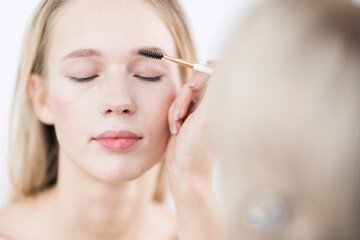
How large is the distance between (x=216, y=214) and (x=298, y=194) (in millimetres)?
545

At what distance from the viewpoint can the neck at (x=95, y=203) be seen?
125 centimetres

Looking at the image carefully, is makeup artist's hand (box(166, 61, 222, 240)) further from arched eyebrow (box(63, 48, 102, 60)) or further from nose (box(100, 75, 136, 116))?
arched eyebrow (box(63, 48, 102, 60))

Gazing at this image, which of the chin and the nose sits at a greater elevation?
the nose

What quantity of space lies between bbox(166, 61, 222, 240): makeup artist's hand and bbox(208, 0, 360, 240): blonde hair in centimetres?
43

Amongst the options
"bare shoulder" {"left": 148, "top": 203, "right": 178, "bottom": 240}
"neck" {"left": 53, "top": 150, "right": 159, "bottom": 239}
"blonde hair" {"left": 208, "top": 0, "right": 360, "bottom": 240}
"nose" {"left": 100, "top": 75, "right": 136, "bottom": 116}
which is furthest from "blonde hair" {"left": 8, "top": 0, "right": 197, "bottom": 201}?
"blonde hair" {"left": 208, "top": 0, "right": 360, "bottom": 240}

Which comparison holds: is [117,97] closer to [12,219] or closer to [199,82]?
[199,82]

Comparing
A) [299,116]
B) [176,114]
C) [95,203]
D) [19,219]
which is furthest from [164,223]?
[299,116]

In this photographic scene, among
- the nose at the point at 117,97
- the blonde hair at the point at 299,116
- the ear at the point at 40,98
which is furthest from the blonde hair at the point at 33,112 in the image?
the blonde hair at the point at 299,116

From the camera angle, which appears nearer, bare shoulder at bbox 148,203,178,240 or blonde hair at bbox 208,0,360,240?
blonde hair at bbox 208,0,360,240

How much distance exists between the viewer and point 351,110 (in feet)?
1.84

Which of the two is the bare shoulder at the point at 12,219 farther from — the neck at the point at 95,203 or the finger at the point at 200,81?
the finger at the point at 200,81

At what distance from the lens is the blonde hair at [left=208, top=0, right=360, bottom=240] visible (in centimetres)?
56

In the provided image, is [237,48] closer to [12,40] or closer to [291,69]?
[291,69]

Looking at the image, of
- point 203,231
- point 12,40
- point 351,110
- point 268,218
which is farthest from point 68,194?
point 351,110
